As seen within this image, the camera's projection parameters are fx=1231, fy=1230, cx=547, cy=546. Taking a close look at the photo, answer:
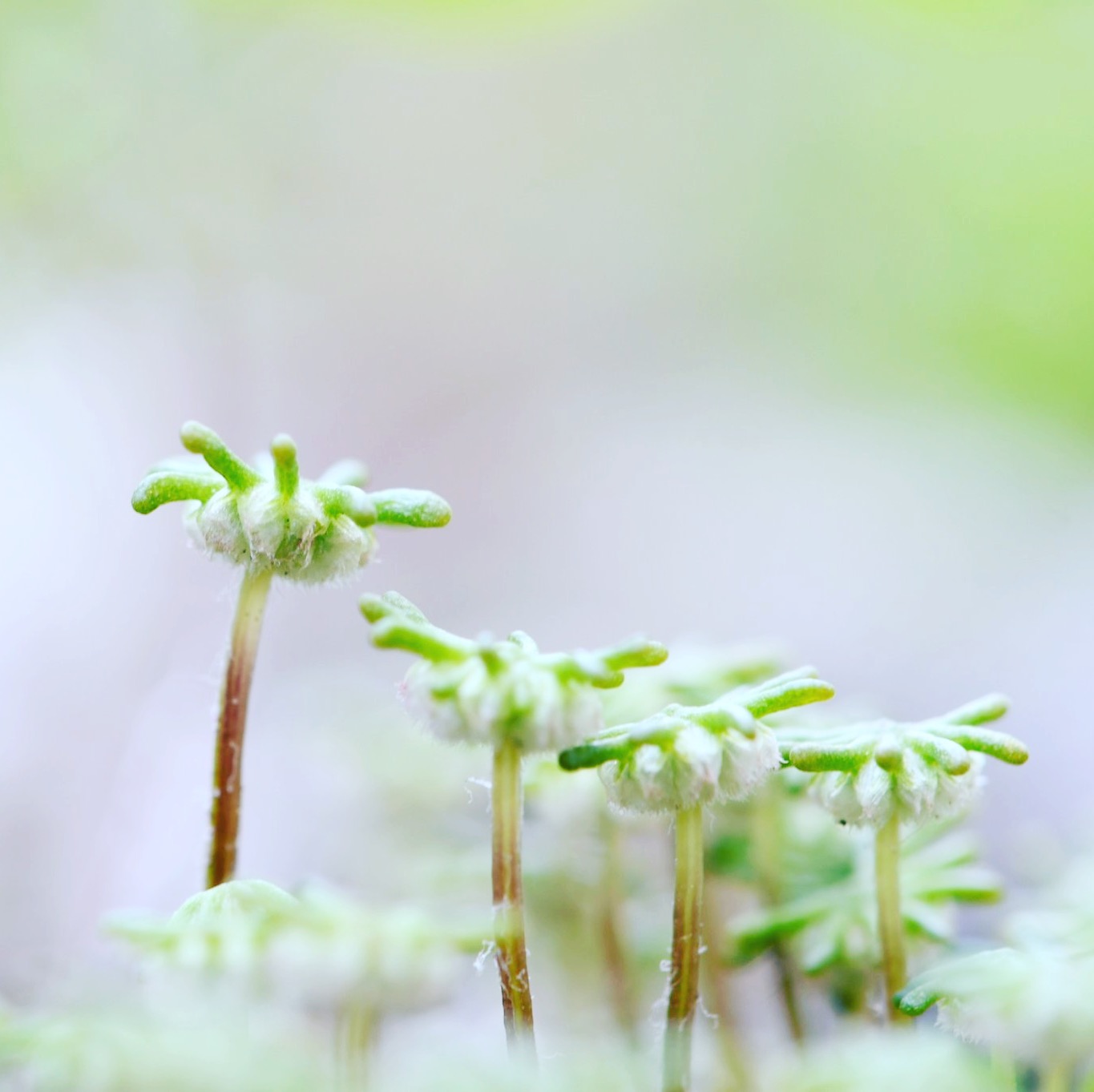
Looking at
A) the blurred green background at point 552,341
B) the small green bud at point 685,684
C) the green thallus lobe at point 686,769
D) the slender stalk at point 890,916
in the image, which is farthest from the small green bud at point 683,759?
the blurred green background at point 552,341

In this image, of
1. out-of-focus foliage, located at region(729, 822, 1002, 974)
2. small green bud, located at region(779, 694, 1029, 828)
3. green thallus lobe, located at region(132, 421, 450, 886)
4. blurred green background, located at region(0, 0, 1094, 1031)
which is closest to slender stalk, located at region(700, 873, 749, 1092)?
out-of-focus foliage, located at region(729, 822, 1002, 974)

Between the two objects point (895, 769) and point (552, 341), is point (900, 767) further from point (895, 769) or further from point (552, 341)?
point (552, 341)

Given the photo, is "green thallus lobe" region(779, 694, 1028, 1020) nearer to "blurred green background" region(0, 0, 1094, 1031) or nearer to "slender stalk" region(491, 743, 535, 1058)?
"slender stalk" region(491, 743, 535, 1058)

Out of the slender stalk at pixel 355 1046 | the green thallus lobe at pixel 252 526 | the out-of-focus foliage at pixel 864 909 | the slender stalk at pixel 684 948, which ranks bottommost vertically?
the slender stalk at pixel 355 1046

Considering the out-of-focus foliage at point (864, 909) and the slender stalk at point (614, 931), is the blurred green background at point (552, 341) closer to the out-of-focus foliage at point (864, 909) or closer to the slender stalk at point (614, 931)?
the slender stalk at point (614, 931)

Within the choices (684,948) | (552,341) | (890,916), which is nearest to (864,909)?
(890,916)

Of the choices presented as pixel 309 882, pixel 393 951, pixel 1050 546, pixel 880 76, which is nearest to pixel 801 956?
pixel 309 882

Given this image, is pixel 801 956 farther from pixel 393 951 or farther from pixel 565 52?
pixel 565 52
